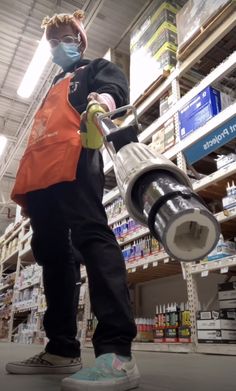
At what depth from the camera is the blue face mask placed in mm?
1633

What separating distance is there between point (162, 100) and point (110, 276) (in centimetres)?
263

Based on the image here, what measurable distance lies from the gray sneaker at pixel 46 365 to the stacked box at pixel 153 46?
2.58 metres

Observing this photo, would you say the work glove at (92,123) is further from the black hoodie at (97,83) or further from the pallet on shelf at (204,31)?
the pallet on shelf at (204,31)

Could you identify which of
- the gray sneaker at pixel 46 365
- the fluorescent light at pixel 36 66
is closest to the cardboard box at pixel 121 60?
the fluorescent light at pixel 36 66

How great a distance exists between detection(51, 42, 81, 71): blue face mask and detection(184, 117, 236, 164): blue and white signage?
1.19 meters


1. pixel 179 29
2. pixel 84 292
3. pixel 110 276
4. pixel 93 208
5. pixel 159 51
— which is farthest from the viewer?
pixel 84 292

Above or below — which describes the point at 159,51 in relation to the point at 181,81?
above

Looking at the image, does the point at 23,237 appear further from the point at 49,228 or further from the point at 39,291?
the point at 49,228

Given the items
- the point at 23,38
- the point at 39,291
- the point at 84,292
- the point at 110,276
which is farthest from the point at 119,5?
the point at 110,276

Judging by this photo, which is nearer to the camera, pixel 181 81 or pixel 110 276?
pixel 110 276

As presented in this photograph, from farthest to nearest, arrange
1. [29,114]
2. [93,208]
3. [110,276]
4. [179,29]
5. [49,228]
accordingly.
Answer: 1. [29,114]
2. [179,29]
3. [49,228]
4. [93,208]
5. [110,276]

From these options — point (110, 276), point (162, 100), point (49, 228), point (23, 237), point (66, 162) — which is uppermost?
point (162, 100)

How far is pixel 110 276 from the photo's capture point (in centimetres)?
102

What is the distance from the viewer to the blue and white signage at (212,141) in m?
2.39
